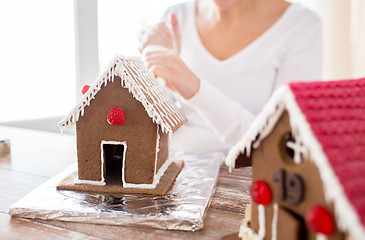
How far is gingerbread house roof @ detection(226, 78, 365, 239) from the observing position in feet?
1.21

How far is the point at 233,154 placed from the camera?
56 centimetres

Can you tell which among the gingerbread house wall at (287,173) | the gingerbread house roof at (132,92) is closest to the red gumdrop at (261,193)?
the gingerbread house wall at (287,173)

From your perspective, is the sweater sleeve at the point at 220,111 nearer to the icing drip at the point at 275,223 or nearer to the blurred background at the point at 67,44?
the blurred background at the point at 67,44

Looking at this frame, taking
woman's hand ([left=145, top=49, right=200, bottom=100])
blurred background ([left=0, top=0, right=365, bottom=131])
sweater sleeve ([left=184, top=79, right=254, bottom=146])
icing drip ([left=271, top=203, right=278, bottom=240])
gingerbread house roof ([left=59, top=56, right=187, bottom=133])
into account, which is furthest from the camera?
blurred background ([left=0, top=0, right=365, bottom=131])

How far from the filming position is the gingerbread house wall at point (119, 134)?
768mm

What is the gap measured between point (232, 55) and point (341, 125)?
114cm

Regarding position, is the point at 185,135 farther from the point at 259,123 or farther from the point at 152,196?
the point at 259,123

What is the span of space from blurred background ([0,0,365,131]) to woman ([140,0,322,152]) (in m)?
0.30

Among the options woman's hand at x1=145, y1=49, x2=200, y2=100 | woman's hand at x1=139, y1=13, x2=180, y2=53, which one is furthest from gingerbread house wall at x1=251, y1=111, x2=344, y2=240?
woman's hand at x1=139, y1=13, x2=180, y2=53

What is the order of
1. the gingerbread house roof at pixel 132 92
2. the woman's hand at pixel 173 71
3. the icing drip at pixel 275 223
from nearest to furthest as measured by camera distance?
the icing drip at pixel 275 223, the gingerbread house roof at pixel 132 92, the woman's hand at pixel 173 71

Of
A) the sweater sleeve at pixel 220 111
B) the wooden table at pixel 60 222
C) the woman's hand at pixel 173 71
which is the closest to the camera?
the wooden table at pixel 60 222

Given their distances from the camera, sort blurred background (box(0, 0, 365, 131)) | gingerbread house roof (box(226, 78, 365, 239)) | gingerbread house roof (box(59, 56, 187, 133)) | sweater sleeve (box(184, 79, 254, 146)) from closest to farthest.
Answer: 1. gingerbread house roof (box(226, 78, 365, 239))
2. gingerbread house roof (box(59, 56, 187, 133))
3. sweater sleeve (box(184, 79, 254, 146))
4. blurred background (box(0, 0, 365, 131))

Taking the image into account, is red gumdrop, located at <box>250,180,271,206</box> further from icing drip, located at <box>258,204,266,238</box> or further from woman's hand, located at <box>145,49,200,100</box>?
woman's hand, located at <box>145,49,200,100</box>

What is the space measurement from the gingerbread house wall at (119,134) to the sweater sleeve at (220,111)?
19.3 inches
